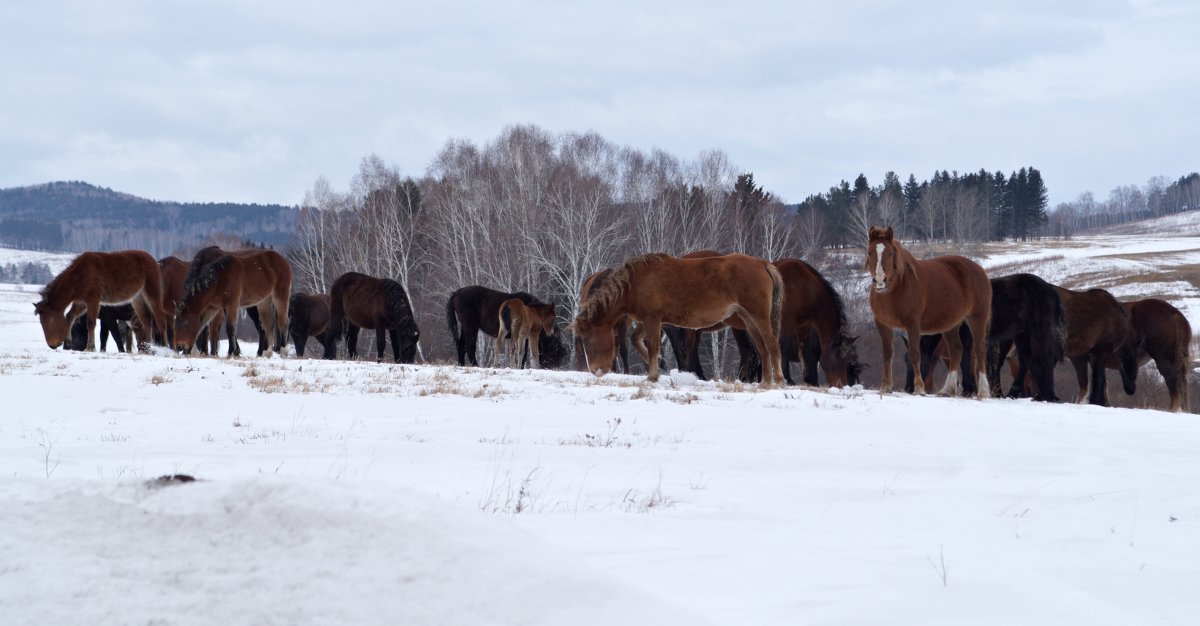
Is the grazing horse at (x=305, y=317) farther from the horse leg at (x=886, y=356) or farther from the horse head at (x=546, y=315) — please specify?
the horse leg at (x=886, y=356)

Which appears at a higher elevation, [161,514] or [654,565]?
[161,514]

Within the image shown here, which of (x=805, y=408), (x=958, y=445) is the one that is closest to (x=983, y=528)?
(x=958, y=445)

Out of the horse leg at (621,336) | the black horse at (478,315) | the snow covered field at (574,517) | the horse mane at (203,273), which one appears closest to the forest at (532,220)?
the black horse at (478,315)

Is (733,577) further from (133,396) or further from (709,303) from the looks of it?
(709,303)

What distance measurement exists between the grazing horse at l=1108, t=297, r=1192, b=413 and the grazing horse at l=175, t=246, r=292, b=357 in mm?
16271

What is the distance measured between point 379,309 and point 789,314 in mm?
10908

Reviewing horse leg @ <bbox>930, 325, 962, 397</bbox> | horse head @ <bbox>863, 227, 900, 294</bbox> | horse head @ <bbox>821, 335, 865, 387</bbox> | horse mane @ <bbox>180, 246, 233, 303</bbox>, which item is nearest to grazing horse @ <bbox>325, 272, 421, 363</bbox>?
horse mane @ <bbox>180, 246, 233, 303</bbox>

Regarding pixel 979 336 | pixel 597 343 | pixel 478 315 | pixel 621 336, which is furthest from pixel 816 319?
pixel 478 315

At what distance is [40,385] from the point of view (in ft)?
32.6

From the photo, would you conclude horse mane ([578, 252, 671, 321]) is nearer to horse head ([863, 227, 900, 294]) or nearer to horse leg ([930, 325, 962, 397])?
horse head ([863, 227, 900, 294])

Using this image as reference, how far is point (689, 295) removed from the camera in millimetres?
13617

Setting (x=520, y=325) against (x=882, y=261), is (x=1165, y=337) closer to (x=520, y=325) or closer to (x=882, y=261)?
(x=882, y=261)

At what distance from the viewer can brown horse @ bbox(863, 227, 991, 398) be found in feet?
43.4

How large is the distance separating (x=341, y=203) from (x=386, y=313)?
33.1m
